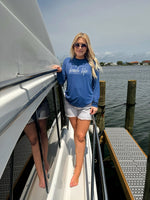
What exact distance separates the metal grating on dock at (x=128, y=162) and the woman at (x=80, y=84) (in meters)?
1.31

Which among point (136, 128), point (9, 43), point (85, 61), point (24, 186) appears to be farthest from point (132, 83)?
point (9, 43)

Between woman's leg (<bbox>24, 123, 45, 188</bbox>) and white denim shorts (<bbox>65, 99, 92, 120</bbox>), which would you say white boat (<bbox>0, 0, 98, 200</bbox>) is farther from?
white denim shorts (<bbox>65, 99, 92, 120</bbox>)

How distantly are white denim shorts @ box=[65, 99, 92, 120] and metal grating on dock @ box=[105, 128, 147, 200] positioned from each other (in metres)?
1.72

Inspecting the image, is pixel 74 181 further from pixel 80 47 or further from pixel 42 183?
pixel 80 47

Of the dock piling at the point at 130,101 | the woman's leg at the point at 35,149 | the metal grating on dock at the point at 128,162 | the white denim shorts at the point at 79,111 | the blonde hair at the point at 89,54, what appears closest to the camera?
the woman's leg at the point at 35,149

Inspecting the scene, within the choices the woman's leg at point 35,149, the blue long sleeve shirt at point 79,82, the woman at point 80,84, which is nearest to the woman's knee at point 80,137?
the woman at point 80,84

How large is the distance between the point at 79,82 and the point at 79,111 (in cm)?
41

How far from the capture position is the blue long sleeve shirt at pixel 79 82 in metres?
1.87

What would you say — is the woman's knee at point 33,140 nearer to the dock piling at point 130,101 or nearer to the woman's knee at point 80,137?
the woman's knee at point 80,137

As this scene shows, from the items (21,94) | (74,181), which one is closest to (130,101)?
(74,181)

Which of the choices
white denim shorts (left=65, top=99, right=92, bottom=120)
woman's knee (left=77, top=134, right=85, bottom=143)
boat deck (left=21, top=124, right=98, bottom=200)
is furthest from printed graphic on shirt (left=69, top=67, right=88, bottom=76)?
boat deck (left=21, top=124, right=98, bottom=200)

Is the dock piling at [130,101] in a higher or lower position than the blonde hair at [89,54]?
lower

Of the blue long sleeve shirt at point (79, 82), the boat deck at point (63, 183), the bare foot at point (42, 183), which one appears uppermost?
the blue long sleeve shirt at point (79, 82)

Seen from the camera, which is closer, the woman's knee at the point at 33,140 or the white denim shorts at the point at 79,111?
the woman's knee at the point at 33,140
